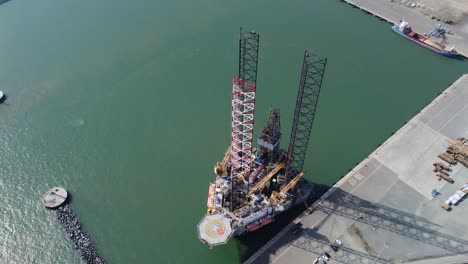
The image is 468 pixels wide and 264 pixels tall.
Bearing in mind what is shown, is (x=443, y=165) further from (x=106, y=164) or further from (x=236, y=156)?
(x=106, y=164)

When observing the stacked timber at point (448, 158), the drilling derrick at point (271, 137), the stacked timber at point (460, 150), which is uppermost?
the drilling derrick at point (271, 137)

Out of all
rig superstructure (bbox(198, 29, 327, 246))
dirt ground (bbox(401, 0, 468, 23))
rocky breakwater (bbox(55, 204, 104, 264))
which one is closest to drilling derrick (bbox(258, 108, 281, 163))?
rig superstructure (bbox(198, 29, 327, 246))

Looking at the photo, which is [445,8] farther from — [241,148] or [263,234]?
[263,234]

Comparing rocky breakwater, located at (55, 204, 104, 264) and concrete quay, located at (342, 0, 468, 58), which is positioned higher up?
concrete quay, located at (342, 0, 468, 58)

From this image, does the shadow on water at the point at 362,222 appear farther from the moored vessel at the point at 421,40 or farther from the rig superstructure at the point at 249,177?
the moored vessel at the point at 421,40

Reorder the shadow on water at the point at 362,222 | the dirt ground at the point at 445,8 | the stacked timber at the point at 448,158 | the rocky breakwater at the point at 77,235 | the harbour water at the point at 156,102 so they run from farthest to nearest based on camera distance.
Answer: the dirt ground at the point at 445,8
the stacked timber at the point at 448,158
the harbour water at the point at 156,102
the rocky breakwater at the point at 77,235
the shadow on water at the point at 362,222

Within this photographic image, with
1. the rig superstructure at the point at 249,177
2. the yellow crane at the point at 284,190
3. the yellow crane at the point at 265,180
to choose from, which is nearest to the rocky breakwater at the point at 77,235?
the rig superstructure at the point at 249,177

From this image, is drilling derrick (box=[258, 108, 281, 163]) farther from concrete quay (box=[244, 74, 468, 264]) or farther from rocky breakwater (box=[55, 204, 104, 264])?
rocky breakwater (box=[55, 204, 104, 264])

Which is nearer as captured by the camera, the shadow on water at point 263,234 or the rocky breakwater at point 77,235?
the rocky breakwater at point 77,235
